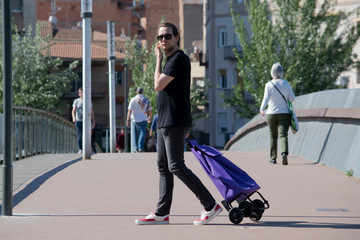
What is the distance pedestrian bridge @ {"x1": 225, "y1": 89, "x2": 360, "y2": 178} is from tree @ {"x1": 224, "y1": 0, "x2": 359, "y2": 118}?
2801 centimetres

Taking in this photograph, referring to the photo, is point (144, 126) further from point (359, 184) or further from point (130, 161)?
point (359, 184)

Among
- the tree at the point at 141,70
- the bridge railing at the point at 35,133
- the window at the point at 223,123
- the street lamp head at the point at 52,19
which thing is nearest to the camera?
the bridge railing at the point at 35,133

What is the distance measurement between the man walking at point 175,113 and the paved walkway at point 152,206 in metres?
0.21

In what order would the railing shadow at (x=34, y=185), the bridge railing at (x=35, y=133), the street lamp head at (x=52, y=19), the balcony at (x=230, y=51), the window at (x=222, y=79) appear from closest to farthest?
1. the railing shadow at (x=34, y=185)
2. the bridge railing at (x=35, y=133)
3. the balcony at (x=230, y=51)
4. the window at (x=222, y=79)
5. the street lamp head at (x=52, y=19)

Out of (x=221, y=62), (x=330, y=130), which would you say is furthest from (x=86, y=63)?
(x=221, y=62)

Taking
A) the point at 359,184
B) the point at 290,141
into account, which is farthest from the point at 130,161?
the point at 359,184

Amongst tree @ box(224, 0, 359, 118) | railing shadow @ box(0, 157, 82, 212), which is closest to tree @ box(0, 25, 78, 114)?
tree @ box(224, 0, 359, 118)

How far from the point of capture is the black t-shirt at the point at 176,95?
24.1 ft

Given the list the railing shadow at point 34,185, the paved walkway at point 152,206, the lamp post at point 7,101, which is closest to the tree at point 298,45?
the railing shadow at point 34,185

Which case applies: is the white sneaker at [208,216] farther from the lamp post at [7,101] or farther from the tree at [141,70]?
the tree at [141,70]

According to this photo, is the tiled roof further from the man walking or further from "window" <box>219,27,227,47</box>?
the man walking

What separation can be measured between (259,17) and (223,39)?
22379 mm

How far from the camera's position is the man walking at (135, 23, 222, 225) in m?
7.33

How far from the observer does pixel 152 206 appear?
8.77 metres
